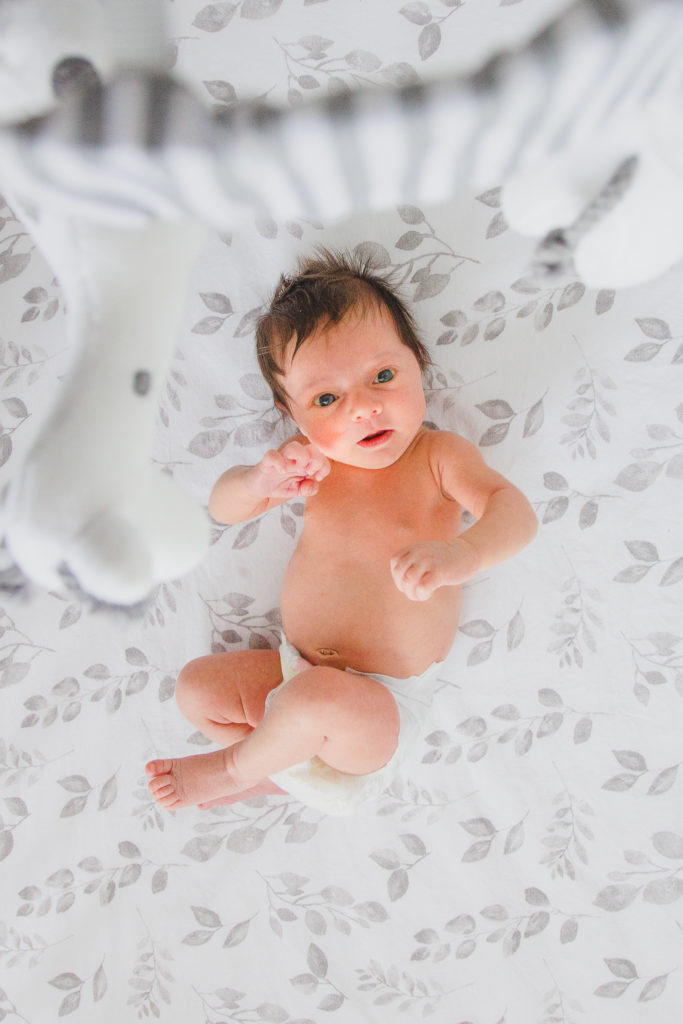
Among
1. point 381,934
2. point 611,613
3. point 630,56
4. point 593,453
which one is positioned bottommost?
point 381,934

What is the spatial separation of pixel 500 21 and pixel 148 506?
96cm

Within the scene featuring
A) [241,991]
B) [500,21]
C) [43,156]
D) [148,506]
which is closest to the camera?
[43,156]

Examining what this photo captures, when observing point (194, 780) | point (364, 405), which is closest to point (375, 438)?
point (364, 405)

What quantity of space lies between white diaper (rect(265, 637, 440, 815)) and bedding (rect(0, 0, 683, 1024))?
0.42 feet

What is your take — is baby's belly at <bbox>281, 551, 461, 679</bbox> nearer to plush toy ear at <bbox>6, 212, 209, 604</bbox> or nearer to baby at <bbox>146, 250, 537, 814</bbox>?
baby at <bbox>146, 250, 537, 814</bbox>

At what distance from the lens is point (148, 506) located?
51 cm

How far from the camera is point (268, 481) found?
1058mm

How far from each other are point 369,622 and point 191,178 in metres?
0.76

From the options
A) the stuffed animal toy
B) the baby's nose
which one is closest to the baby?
the baby's nose

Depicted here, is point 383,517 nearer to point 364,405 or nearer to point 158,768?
point 364,405

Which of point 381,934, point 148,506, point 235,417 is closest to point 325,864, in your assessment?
point 381,934

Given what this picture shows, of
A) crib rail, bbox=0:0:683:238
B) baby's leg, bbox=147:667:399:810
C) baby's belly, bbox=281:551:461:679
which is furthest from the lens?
baby's belly, bbox=281:551:461:679

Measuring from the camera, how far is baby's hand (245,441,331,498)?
1036 millimetres

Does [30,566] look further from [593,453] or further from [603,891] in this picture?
[603,891]
